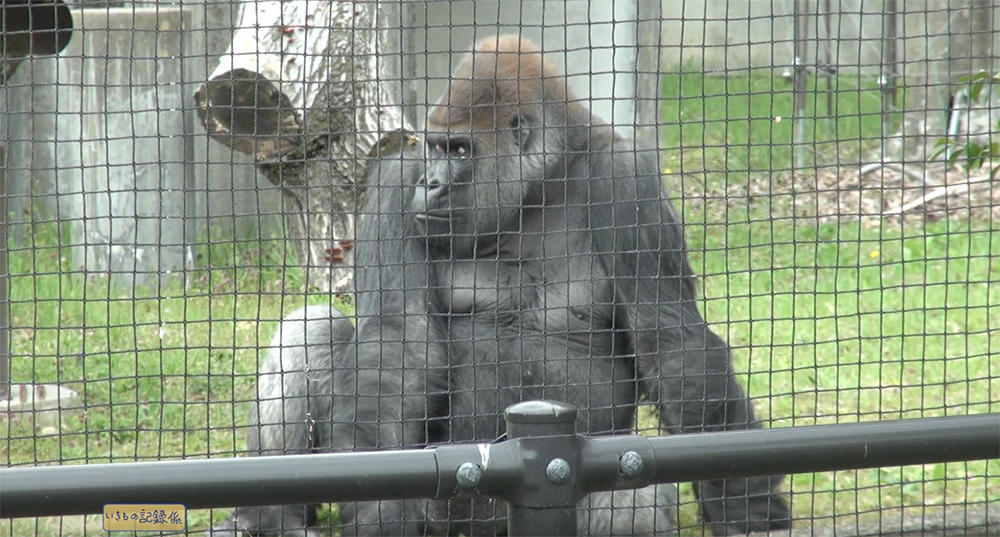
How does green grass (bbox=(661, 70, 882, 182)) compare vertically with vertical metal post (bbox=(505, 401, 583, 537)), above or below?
below

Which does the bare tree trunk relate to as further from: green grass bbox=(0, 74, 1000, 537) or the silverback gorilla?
the silverback gorilla

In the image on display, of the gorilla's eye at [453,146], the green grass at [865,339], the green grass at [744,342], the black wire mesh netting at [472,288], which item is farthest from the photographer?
the green grass at [865,339]

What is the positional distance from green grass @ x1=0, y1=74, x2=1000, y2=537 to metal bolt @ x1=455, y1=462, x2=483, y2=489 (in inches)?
72.4

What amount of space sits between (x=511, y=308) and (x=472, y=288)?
0.47m

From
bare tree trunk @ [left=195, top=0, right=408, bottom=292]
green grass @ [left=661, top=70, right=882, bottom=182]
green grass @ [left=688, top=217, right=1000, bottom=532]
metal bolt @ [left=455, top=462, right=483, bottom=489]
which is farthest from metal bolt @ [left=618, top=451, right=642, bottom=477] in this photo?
green grass @ [left=661, top=70, right=882, bottom=182]

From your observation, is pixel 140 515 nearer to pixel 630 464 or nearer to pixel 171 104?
pixel 630 464

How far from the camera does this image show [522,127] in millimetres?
3680

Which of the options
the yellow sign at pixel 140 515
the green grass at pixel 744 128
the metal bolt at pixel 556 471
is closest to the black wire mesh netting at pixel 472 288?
the metal bolt at pixel 556 471

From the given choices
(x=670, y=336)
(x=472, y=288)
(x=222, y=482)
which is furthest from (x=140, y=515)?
(x=670, y=336)

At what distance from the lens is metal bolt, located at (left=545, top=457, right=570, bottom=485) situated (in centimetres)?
140

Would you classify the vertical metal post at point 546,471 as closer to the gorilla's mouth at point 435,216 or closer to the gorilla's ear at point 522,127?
the gorilla's mouth at point 435,216

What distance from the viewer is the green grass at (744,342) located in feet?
11.6

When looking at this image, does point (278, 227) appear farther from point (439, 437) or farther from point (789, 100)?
point (789, 100)

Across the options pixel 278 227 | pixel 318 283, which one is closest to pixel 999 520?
pixel 318 283
